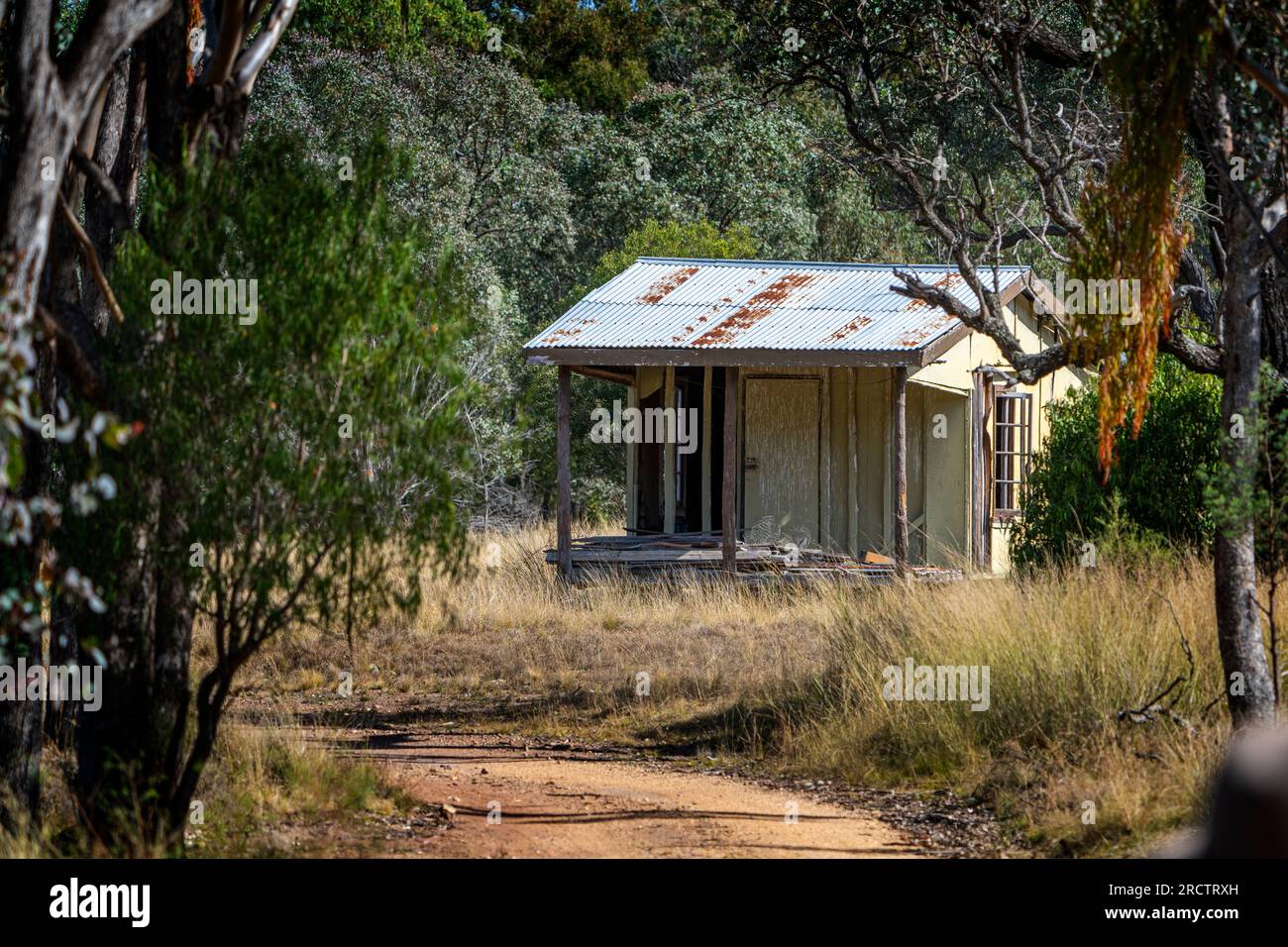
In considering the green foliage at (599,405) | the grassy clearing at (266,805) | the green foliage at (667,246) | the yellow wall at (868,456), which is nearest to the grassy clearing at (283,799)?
the grassy clearing at (266,805)

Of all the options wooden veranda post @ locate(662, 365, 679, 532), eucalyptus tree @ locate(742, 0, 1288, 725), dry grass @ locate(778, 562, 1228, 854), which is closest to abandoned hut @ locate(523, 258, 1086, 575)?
wooden veranda post @ locate(662, 365, 679, 532)

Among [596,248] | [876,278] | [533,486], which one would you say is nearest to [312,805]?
[876,278]

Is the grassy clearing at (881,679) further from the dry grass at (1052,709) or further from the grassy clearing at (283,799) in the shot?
the grassy clearing at (283,799)

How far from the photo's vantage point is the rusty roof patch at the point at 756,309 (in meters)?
15.9

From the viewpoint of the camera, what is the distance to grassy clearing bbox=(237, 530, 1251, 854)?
7.23 m

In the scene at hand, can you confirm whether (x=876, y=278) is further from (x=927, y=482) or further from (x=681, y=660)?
(x=681, y=660)

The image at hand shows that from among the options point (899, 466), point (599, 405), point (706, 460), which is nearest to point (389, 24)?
point (599, 405)

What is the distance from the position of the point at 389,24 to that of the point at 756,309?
12.3m

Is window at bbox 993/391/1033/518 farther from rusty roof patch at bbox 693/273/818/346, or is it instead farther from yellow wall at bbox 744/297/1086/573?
rusty roof patch at bbox 693/273/818/346

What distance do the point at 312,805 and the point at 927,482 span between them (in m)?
11.8

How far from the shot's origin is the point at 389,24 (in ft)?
83.4

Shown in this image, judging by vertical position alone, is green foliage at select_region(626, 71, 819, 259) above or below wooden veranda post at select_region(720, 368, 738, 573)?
above

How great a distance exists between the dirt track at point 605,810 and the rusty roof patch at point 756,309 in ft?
23.4

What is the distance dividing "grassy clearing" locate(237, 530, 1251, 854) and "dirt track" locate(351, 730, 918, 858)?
785mm
